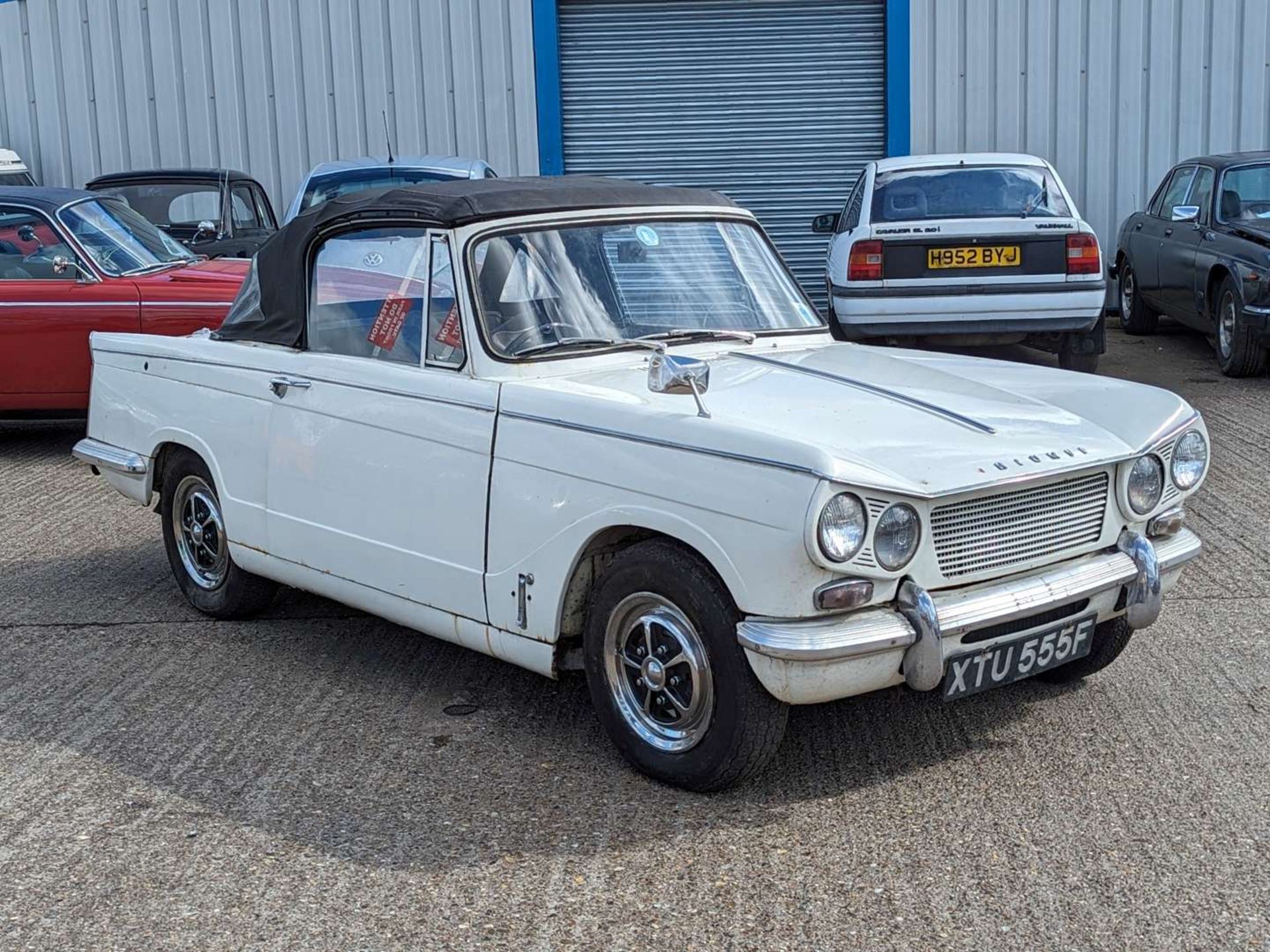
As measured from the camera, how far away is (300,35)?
15.5 m

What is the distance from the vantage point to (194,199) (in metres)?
13.1

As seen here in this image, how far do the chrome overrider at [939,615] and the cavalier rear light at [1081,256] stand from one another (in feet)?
19.9

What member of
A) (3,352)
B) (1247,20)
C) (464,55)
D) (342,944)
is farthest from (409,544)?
(1247,20)

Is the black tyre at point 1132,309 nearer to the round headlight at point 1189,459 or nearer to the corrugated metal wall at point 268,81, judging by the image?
the corrugated metal wall at point 268,81

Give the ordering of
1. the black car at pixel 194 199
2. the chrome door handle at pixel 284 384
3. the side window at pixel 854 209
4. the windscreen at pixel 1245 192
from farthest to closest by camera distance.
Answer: the black car at pixel 194 199
the windscreen at pixel 1245 192
the side window at pixel 854 209
the chrome door handle at pixel 284 384

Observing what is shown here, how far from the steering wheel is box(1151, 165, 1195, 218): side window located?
9.03 m

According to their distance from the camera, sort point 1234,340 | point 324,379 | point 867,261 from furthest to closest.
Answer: point 1234,340 → point 867,261 → point 324,379

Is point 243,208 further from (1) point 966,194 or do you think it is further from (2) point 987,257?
(2) point 987,257

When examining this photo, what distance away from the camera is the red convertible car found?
29.5 ft

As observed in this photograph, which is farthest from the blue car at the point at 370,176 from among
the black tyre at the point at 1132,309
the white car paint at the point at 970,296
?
the black tyre at the point at 1132,309

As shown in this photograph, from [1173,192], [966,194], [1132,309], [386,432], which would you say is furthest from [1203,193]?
[386,432]

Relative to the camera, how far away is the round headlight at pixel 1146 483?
14.2ft

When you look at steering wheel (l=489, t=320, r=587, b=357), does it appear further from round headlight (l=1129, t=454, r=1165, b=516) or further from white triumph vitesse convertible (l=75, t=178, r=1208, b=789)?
round headlight (l=1129, t=454, r=1165, b=516)

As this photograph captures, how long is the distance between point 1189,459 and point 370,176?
8.83 m
